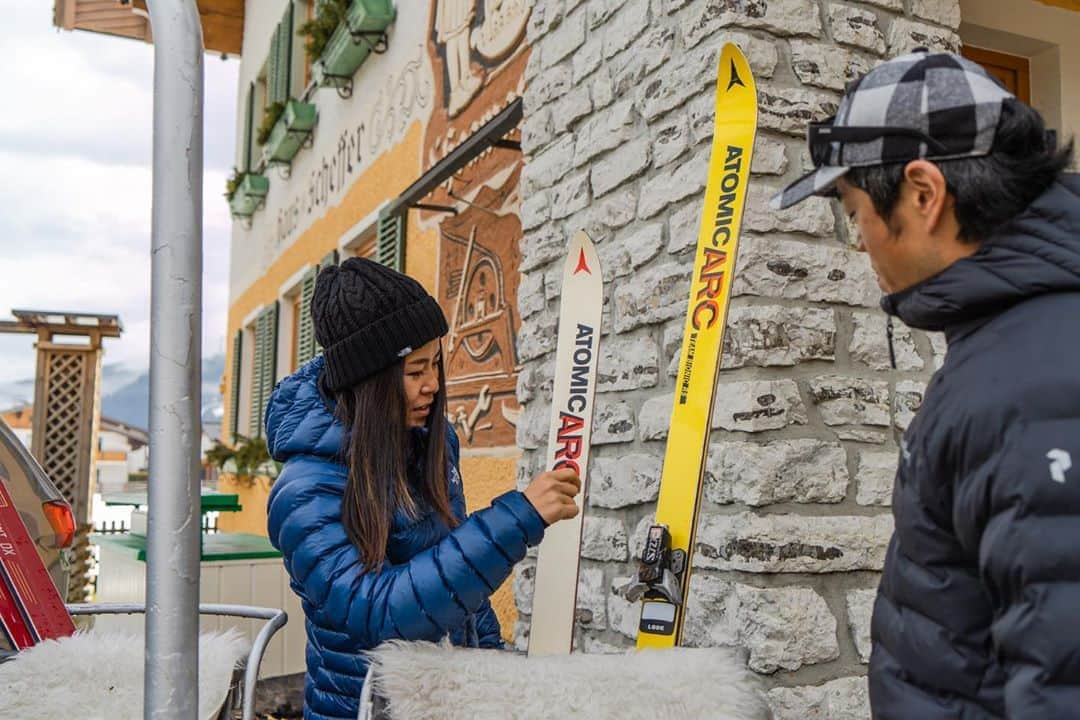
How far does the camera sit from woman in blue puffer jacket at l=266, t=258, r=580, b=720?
1.53m

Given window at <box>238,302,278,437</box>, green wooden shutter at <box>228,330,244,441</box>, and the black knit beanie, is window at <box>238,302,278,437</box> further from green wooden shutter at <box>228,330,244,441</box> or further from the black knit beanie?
the black knit beanie

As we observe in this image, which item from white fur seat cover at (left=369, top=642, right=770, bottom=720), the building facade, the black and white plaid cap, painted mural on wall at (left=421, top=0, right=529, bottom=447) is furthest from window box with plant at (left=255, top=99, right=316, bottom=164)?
the black and white plaid cap

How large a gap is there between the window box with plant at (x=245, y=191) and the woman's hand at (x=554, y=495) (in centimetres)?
893

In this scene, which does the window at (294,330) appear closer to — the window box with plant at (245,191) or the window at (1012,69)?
the window box with plant at (245,191)

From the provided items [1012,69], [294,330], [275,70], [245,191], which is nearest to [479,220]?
[1012,69]

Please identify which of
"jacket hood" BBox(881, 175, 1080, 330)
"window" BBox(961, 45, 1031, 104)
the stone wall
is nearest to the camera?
"jacket hood" BBox(881, 175, 1080, 330)

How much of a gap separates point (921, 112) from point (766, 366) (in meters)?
1.38

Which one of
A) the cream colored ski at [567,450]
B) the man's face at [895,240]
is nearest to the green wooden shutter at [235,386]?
the cream colored ski at [567,450]

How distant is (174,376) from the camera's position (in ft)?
3.36

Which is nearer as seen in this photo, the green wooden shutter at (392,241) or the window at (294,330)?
the green wooden shutter at (392,241)

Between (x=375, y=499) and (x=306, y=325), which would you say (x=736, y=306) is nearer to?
(x=375, y=499)

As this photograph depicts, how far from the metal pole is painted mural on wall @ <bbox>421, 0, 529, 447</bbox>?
298cm

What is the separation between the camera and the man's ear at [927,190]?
1.07m

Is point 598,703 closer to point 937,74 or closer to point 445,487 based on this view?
point 445,487
